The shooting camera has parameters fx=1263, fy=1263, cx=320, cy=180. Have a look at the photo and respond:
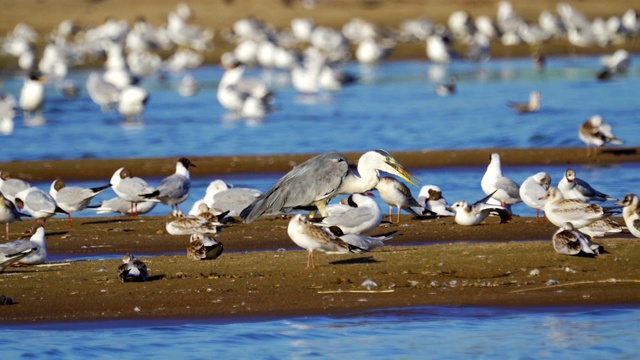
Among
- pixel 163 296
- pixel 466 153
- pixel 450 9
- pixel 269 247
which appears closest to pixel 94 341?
pixel 163 296

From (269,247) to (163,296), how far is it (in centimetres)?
252

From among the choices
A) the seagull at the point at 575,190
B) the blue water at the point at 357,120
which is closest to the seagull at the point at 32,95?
the blue water at the point at 357,120

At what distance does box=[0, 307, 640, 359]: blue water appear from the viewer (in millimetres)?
8523

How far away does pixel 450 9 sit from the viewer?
51125 mm

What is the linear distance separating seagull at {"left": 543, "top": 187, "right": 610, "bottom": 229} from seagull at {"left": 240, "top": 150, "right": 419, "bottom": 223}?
1.52 m

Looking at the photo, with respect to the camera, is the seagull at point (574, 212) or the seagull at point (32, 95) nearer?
the seagull at point (574, 212)

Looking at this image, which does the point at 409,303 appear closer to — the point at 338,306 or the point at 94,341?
the point at 338,306

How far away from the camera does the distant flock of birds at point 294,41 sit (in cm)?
3816

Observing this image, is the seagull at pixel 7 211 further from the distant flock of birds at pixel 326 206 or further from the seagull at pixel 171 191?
the seagull at pixel 171 191

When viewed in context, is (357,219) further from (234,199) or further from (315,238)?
(234,199)

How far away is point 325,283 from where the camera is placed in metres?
9.90

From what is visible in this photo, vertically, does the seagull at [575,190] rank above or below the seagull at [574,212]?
above

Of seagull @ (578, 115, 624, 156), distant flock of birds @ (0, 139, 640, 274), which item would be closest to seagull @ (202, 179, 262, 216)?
distant flock of birds @ (0, 139, 640, 274)

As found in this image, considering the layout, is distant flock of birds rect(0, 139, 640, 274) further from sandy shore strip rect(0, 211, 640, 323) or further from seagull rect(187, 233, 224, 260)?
sandy shore strip rect(0, 211, 640, 323)
